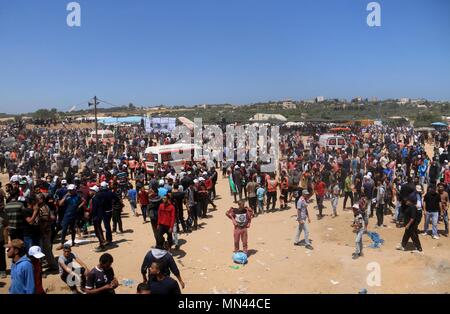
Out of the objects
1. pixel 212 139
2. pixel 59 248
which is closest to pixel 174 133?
pixel 212 139

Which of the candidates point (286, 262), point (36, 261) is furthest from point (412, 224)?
point (36, 261)

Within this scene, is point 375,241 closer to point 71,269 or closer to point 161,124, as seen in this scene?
point 71,269

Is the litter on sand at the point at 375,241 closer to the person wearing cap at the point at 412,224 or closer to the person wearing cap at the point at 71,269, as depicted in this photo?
the person wearing cap at the point at 412,224

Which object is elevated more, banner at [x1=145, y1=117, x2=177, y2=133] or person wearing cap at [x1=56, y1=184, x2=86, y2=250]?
banner at [x1=145, y1=117, x2=177, y2=133]

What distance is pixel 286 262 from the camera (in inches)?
333

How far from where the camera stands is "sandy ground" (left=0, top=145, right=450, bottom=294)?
7152 mm

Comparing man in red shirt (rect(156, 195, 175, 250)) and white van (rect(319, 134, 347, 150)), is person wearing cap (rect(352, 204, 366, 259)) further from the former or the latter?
white van (rect(319, 134, 347, 150))

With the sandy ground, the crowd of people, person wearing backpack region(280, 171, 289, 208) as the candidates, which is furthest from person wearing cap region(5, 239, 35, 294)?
person wearing backpack region(280, 171, 289, 208)

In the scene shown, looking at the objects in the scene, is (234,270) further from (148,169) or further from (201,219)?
(148,169)

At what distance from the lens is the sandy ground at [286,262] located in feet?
23.5

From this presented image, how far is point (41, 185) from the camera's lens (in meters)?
11.2

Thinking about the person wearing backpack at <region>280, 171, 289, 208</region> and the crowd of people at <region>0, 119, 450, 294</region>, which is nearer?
the crowd of people at <region>0, 119, 450, 294</region>

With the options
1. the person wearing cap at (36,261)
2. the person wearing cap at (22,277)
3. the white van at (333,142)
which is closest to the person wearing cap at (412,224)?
the person wearing cap at (36,261)

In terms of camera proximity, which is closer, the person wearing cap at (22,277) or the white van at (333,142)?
the person wearing cap at (22,277)
